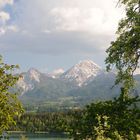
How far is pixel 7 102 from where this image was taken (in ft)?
55.5

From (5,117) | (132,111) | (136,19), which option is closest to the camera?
(5,117)

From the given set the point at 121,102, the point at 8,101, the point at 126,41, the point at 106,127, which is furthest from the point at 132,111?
the point at 126,41

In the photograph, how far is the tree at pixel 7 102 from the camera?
16.5 meters

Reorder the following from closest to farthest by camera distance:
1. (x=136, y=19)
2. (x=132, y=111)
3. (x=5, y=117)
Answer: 1. (x=5, y=117)
2. (x=132, y=111)
3. (x=136, y=19)

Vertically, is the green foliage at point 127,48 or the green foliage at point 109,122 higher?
the green foliage at point 127,48

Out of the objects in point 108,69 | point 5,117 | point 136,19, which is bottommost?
point 5,117

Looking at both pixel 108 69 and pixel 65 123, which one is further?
pixel 108 69

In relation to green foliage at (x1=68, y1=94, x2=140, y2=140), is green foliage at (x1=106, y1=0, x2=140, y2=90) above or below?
above

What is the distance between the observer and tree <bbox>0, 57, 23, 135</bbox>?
648 inches

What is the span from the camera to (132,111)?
1781cm

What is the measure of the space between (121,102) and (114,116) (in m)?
0.78

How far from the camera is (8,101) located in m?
17.0

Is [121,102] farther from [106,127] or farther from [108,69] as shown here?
[108,69]

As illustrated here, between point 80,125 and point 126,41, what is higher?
point 126,41
